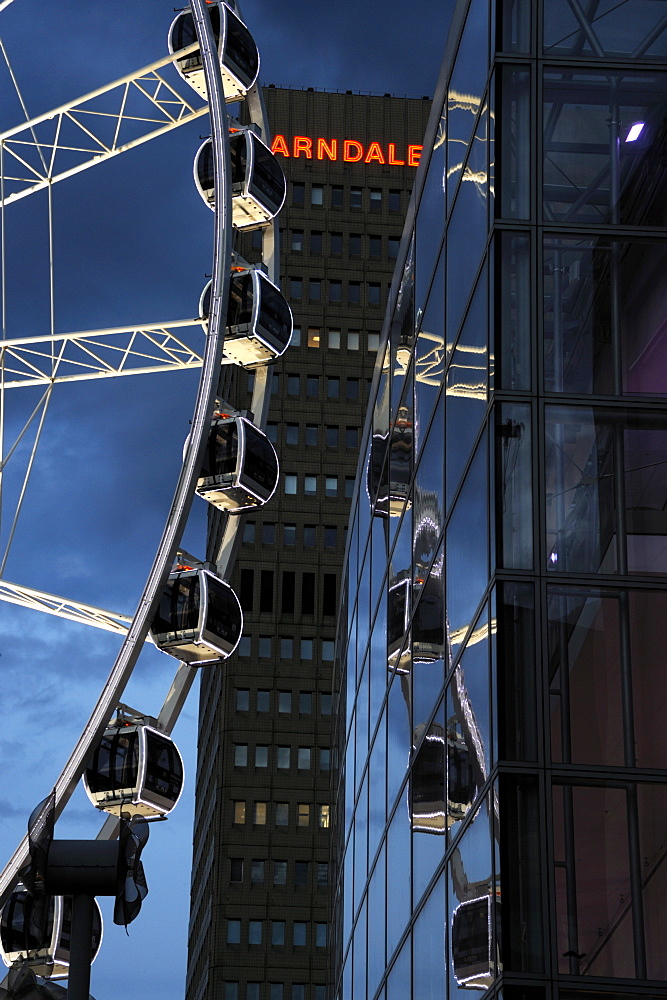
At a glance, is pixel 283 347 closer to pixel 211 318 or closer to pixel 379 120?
pixel 211 318

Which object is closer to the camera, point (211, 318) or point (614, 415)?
point (614, 415)

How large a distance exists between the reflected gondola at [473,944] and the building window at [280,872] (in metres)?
85.8

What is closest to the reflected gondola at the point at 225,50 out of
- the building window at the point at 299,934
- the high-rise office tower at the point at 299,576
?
the high-rise office tower at the point at 299,576

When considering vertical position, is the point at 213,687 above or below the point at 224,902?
above

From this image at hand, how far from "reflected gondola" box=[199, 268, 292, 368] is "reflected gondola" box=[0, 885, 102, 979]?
316 inches

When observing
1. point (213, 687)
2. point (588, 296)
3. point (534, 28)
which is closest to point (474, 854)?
point (588, 296)

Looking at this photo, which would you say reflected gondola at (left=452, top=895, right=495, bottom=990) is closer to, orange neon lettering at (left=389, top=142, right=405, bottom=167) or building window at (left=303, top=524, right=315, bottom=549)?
building window at (left=303, top=524, right=315, bottom=549)

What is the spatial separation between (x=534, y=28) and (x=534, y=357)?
3.51 m

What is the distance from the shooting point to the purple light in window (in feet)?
51.8

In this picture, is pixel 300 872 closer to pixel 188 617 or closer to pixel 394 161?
pixel 394 161

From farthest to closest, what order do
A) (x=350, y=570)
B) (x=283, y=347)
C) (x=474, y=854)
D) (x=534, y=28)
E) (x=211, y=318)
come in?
(x=350, y=570) → (x=283, y=347) → (x=211, y=318) → (x=534, y=28) → (x=474, y=854)

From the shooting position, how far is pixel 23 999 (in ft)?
40.3

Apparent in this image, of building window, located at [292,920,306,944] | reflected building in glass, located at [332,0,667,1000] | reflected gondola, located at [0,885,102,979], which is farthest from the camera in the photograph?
building window, located at [292,920,306,944]

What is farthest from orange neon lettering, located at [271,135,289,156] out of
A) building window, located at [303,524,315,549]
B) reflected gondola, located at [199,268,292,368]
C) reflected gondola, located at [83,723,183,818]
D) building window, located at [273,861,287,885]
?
reflected gondola, located at [83,723,183,818]
